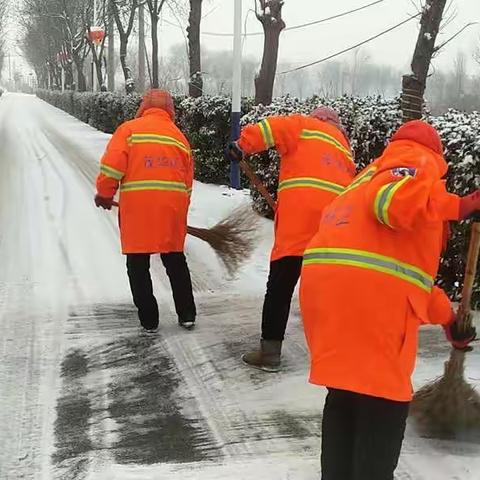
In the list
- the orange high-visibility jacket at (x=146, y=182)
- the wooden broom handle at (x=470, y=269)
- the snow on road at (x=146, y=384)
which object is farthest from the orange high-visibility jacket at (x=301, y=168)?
the wooden broom handle at (x=470, y=269)

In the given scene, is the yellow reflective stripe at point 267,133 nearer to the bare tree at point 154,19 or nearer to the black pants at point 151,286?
the black pants at point 151,286

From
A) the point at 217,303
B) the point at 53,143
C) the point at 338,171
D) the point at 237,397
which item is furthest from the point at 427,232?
the point at 53,143

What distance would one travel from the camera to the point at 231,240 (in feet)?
19.3

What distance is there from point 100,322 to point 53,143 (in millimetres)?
13794

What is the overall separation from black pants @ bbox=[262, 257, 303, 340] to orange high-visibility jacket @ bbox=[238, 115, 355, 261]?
0.09 meters

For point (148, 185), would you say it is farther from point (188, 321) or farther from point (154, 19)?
point (154, 19)

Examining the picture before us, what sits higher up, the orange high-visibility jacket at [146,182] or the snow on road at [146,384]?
the orange high-visibility jacket at [146,182]

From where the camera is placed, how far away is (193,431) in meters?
3.24

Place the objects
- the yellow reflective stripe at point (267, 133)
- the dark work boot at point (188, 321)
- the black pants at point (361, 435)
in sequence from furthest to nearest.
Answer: the dark work boot at point (188, 321) → the yellow reflective stripe at point (267, 133) → the black pants at point (361, 435)

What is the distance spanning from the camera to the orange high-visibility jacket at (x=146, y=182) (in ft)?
14.1

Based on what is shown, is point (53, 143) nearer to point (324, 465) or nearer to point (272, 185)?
point (272, 185)

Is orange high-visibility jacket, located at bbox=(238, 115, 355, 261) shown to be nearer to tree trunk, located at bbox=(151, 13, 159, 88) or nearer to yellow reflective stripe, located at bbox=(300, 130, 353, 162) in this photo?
yellow reflective stripe, located at bbox=(300, 130, 353, 162)

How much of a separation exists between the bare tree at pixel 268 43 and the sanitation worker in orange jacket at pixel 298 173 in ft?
21.2

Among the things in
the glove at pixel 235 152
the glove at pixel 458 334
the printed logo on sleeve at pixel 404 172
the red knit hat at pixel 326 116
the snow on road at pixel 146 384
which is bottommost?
the snow on road at pixel 146 384
